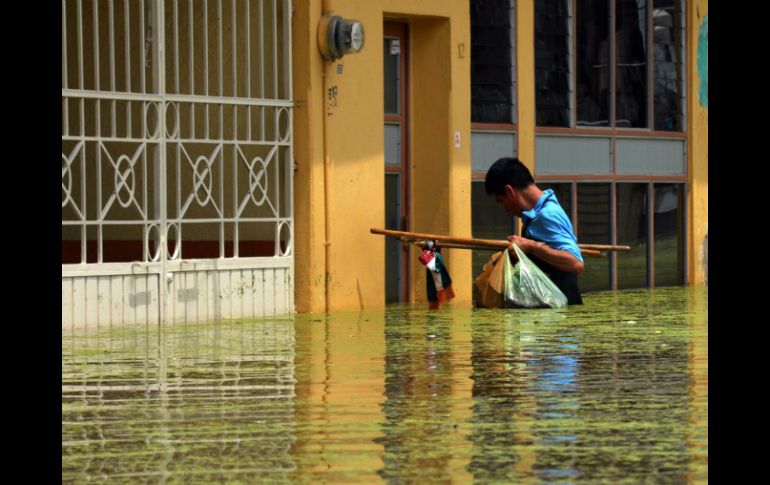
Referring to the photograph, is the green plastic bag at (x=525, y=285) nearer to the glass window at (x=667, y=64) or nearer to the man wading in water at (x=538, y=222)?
the man wading in water at (x=538, y=222)

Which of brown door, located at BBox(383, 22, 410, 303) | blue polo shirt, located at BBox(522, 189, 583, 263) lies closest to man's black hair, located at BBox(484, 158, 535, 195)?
blue polo shirt, located at BBox(522, 189, 583, 263)

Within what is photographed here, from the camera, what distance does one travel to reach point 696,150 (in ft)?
71.7

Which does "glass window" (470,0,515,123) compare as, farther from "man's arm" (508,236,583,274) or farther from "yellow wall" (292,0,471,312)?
"man's arm" (508,236,583,274)

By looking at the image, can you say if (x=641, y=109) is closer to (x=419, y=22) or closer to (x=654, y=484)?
(x=419, y=22)

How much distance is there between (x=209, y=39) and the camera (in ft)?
55.0

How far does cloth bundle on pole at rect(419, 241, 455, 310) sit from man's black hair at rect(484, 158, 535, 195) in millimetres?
772

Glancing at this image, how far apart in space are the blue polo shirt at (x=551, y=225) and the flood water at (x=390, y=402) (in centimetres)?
140

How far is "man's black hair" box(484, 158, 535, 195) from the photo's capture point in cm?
1656

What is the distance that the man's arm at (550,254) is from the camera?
53.8 feet

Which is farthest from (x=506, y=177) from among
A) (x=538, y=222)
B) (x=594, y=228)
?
(x=594, y=228)

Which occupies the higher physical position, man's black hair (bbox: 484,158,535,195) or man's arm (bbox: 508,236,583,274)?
man's black hair (bbox: 484,158,535,195)

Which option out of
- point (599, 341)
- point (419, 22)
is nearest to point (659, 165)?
point (419, 22)

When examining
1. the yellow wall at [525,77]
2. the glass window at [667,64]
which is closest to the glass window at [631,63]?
the glass window at [667,64]

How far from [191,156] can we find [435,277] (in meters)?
2.53
